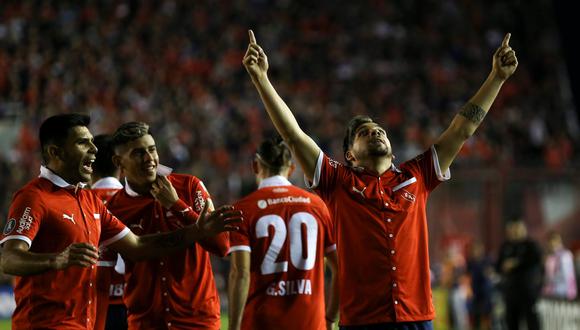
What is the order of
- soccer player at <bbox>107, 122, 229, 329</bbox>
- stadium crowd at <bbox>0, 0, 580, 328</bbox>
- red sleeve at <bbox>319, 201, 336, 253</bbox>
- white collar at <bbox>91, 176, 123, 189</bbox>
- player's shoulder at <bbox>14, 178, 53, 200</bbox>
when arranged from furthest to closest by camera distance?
stadium crowd at <bbox>0, 0, 580, 328</bbox> → white collar at <bbox>91, 176, 123, 189</bbox> → red sleeve at <bbox>319, 201, 336, 253</bbox> → soccer player at <bbox>107, 122, 229, 329</bbox> → player's shoulder at <bbox>14, 178, 53, 200</bbox>

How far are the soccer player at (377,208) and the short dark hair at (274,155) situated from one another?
0.94m

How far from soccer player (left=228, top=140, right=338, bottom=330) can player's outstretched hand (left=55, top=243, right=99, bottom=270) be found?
1.75 m

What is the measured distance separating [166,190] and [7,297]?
1135 cm

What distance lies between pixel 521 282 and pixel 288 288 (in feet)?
25.8

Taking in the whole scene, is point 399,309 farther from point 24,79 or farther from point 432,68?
point 432,68

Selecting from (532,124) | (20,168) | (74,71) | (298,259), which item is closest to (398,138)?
(532,124)

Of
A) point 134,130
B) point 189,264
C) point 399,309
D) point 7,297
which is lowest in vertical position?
point 399,309

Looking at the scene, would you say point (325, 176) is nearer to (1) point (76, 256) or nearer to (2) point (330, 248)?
(2) point (330, 248)

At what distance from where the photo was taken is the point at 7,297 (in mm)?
15664

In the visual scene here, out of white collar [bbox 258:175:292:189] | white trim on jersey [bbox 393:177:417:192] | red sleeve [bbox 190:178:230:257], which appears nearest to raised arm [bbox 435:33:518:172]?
white trim on jersey [bbox 393:177:417:192]

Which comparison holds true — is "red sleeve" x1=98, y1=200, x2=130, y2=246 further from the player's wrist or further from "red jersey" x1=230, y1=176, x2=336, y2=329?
the player's wrist

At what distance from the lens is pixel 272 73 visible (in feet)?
82.5

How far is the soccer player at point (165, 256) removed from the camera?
5.46 metres

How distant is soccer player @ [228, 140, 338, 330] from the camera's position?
239 inches
